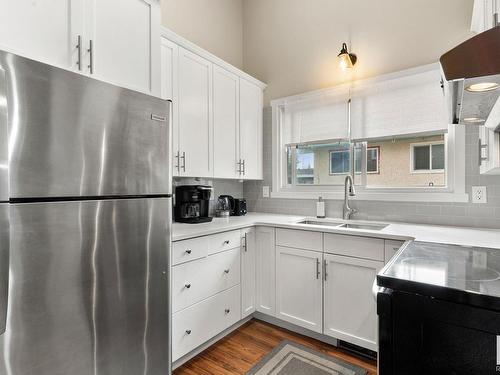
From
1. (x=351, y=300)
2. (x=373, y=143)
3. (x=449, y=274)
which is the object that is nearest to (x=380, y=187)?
(x=373, y=143)

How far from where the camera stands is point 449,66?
78 cm

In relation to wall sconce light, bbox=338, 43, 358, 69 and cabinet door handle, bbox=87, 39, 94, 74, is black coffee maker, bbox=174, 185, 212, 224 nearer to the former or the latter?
cabinet door handle, bbox=87, 39, 94, 74

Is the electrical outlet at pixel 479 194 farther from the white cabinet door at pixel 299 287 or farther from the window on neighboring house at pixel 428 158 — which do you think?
the white cabinet door at pixel 299 287

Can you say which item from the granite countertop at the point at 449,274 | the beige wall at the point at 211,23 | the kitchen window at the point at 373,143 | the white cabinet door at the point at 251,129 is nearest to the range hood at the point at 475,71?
the granite countertop at the point at 449,274

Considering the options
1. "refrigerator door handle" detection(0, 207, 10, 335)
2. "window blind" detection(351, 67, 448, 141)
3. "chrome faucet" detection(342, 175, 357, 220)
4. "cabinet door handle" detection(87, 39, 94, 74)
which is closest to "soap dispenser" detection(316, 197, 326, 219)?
"chrome faucet" detection(342, 175, 357, 220)

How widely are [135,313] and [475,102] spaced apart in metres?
1.60

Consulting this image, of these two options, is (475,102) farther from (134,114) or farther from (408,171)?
(408,171)

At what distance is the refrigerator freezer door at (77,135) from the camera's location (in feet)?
2.98

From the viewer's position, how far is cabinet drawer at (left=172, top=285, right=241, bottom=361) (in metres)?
1.80

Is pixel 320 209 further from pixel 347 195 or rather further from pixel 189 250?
pixel 189 250

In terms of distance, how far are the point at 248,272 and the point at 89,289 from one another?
1486mm

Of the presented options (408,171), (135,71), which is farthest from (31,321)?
(408,171)

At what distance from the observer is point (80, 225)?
106 cm

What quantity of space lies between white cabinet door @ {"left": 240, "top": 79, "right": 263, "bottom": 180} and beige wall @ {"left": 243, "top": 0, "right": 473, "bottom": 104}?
23 centimetres
